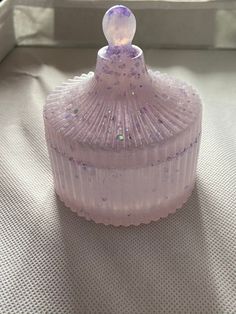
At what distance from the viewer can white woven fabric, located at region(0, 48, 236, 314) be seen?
432mm

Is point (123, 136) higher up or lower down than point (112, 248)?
higher up

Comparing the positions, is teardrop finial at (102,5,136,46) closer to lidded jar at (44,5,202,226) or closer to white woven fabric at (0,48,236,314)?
lidded jar at (44,5,202,226)

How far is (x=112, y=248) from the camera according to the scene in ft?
1.57

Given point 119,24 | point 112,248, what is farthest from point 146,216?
point 119,24

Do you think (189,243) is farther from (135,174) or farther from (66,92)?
(66,92)

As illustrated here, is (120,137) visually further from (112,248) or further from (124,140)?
(112,248)

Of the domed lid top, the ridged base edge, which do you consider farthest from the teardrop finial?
the ridged base edge

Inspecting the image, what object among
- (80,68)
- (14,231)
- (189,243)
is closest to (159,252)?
(189,243)

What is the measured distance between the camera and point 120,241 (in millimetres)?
487

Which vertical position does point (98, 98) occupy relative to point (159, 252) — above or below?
above

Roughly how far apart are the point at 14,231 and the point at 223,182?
8.7 inches

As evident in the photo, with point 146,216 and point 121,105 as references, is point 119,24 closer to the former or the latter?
point 121,105

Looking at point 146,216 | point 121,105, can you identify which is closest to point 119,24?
point 121,105

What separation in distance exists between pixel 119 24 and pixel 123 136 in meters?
0.10
